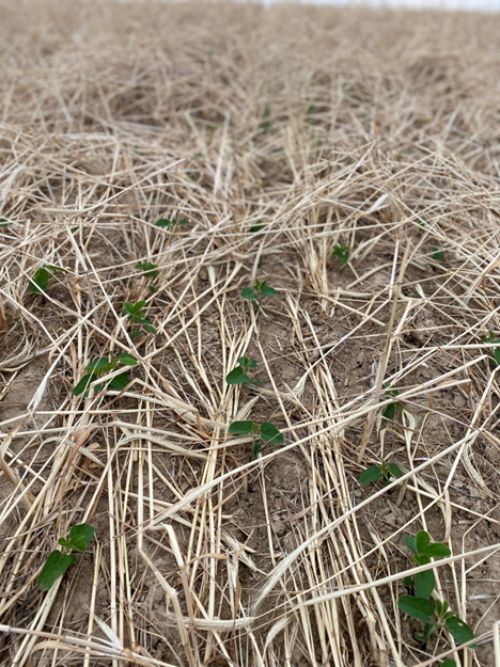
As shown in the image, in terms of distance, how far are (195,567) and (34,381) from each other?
0.55 meters

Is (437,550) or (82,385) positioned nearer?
(437,550)

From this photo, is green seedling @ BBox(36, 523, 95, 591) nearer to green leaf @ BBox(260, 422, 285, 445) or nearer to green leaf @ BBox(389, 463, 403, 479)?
green leaf @ BBox(260, 422, 285, 445)

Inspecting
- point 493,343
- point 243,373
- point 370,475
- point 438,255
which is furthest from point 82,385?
point 438,255

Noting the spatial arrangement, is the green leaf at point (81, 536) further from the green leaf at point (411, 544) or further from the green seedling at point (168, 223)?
the green seedling at point (168, 223)

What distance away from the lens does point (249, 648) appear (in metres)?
0.79

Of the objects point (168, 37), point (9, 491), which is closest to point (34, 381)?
point (9, 491)

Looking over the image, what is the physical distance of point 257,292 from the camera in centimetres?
131

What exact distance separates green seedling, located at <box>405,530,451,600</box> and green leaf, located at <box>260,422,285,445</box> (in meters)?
0.29

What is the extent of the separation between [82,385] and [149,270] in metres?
0.42

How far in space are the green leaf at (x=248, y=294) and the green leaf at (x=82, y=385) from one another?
0.46 meters

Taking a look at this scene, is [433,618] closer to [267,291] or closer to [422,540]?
[422,540]

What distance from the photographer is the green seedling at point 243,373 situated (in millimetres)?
1057

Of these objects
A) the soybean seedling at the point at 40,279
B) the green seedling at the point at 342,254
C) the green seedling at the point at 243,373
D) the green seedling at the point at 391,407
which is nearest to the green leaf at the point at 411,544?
the green seedling at the point at 391,407

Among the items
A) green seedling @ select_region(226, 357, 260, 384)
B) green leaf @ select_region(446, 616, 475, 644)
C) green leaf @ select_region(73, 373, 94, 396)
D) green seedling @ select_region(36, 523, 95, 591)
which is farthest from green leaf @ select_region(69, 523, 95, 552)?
green leaf @ select_region(446, 616, 475, 644)
